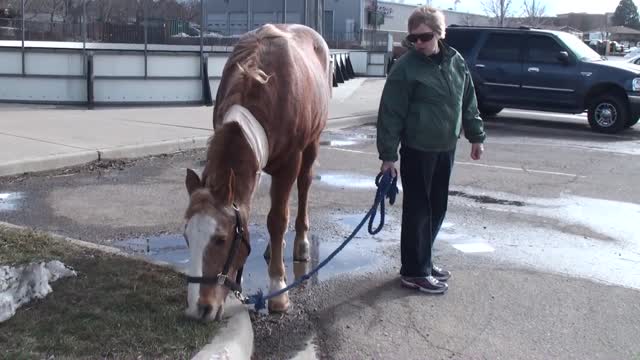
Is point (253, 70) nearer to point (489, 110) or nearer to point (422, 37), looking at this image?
point (422, 37)

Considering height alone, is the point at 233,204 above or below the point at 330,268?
above

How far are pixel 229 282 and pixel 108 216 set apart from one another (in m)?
3.74

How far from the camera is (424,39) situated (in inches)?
193

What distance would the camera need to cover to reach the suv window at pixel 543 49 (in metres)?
15.4

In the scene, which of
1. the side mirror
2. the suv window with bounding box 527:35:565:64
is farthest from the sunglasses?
the suv window with bounding box 527:35:565:64

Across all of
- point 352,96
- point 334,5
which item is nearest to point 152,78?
point 352,96

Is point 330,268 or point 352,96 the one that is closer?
point 330,268

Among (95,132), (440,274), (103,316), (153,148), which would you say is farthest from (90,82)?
(103,316)

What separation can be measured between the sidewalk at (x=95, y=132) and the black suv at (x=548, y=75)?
2.79 m

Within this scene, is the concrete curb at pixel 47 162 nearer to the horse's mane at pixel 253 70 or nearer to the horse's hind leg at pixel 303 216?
Answer: the horse's hind leg at pixel 303 216

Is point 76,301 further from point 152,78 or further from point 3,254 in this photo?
point 152,78

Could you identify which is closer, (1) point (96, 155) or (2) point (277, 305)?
(2) point (277, 305)

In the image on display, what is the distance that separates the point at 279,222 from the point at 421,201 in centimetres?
104

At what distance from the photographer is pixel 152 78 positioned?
1546 cm
